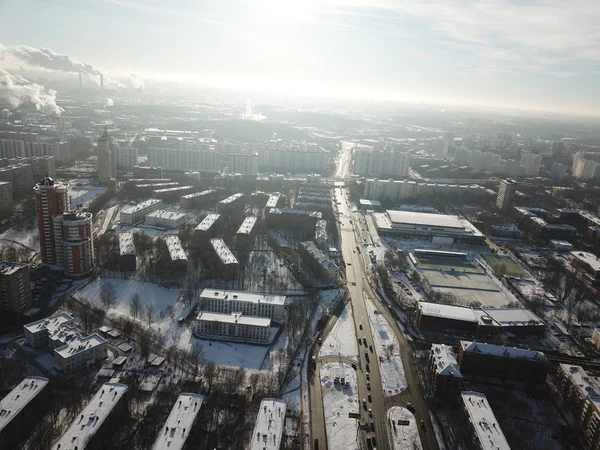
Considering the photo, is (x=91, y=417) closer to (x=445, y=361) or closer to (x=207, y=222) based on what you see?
(x=445, y=361)

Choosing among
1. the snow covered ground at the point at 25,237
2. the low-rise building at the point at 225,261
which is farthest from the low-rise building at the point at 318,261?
the snow covered ground at the point at 25,237

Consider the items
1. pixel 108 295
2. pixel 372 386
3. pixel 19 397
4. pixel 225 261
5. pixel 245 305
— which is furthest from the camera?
pixel 225 261

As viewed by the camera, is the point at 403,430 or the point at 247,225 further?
the point at 247,225

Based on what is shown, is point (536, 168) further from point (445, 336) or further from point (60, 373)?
point (60, 373)

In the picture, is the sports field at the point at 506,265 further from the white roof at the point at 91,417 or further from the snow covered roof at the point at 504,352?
the white roof at the point at 91,417

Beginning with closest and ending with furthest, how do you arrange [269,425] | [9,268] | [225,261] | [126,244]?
[269,425] → [9,268] → [225,261] → [126,244]

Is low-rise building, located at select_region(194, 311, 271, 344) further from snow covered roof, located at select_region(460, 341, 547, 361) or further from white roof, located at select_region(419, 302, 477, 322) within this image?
snow covered roof, located at select_region(460, 341, 547, 361)

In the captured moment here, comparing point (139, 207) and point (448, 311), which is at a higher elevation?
point (139, 207)

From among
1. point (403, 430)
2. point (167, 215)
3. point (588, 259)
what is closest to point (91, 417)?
point (403, 430)
